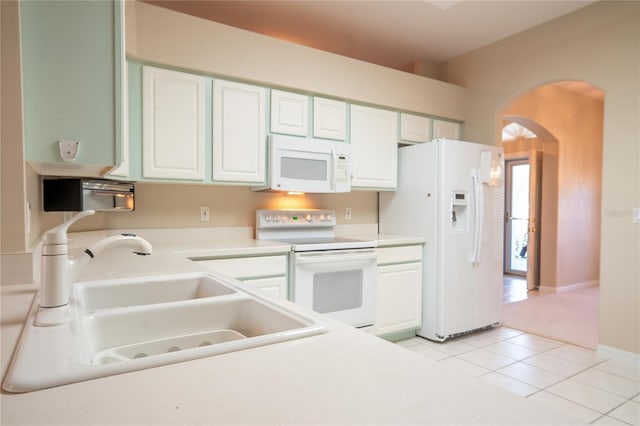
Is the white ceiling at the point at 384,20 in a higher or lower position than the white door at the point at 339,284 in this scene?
higher

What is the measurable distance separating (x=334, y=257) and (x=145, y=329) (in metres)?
1.81

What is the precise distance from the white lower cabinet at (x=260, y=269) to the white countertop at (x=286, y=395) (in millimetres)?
1698

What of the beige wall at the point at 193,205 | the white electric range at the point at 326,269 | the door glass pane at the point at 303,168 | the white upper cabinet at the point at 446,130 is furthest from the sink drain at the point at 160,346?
the white upper cabinet at the point at 446,130

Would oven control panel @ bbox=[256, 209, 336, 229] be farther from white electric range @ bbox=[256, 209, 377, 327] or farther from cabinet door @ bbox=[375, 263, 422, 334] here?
cabinet door @ bbox=[375, 263, 422, 334]

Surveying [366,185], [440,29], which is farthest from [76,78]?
[440,29]

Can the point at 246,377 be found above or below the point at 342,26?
below

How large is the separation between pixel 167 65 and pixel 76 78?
154cm

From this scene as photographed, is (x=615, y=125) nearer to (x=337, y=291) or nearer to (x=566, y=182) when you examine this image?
(x=337, y=291)

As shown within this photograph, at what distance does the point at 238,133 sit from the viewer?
277 cm

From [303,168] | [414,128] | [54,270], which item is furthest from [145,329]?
[414,128]

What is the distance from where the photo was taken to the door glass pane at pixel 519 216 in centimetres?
636

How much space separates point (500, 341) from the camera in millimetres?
3307

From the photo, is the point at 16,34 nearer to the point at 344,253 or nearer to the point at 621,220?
the point at 344,253

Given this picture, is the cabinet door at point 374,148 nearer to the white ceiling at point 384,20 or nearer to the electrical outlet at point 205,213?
the white ceiling at point 384,20
